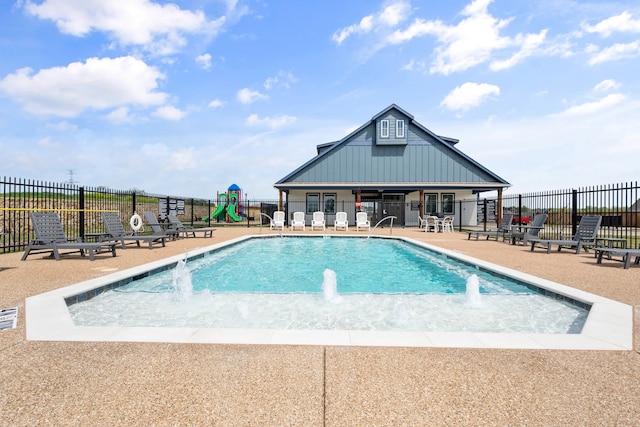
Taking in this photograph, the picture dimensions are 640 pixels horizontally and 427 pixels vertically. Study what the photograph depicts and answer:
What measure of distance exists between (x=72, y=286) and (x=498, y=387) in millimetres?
5736

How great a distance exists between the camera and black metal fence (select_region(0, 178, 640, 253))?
11.3 m

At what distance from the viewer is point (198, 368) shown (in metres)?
2.61

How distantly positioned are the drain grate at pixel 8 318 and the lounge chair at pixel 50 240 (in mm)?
4284

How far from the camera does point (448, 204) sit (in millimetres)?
25234

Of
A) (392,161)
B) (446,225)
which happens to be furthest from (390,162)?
(446,225)

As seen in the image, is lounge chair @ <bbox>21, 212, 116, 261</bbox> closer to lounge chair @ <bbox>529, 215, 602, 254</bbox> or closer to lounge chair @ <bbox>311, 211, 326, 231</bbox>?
lounge chair @ <bbox>529, 215, 602, 254</bbox>

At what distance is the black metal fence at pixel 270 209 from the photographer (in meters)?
11.3

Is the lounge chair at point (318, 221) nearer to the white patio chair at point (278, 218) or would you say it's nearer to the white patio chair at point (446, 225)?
the white patio chair at point (278, 218)

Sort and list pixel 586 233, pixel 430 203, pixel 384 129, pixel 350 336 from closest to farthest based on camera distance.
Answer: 1. pixel 350 336
2. pixel 586 233
3. pixel 384 129
4. pixel 430 203

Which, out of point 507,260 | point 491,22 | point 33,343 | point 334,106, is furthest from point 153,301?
point 334,106

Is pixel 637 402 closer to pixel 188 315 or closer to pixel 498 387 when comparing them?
pixel 498 387

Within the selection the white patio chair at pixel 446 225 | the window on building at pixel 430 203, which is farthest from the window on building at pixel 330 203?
the white patio chair at pixel 446 225

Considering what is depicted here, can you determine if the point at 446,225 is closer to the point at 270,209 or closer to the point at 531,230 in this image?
the point at 531,230

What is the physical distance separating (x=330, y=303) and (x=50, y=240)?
24.8ft
